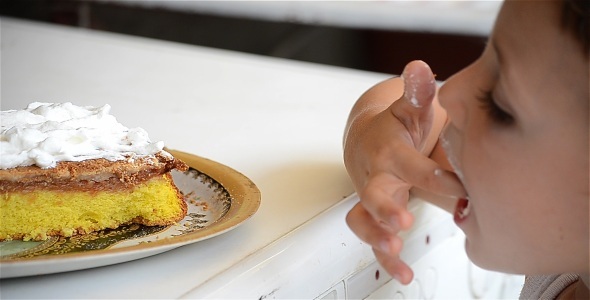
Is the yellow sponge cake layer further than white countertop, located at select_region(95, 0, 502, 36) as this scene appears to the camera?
No

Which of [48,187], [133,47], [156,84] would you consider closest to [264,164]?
[48,187]

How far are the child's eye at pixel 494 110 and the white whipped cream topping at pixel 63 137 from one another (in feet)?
0.91

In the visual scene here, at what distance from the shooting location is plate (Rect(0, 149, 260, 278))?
0.56 meters

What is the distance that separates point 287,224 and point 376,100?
8.6 inches

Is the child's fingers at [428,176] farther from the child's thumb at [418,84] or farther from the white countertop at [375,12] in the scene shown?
the white countertop at [375,12]

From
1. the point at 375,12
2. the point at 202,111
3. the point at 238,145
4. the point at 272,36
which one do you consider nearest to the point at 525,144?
the point at 238,145

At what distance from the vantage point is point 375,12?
1.83 metres

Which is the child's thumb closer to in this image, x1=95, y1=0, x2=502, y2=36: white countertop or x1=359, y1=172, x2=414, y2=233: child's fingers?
x1=359, y1=172, x2=414, y2=233: child's fingers

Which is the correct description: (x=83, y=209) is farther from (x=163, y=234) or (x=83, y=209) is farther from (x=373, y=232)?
(x=373, y=232)

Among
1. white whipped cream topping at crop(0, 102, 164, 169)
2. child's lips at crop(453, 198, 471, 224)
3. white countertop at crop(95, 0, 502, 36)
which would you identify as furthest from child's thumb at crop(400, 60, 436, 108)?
white countertop at crop(95, 0, 502, 36)

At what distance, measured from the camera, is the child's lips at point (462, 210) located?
0.60 meters

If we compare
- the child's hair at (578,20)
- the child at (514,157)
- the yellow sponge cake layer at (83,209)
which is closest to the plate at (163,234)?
the yellow sponge cake layer at (83,209)

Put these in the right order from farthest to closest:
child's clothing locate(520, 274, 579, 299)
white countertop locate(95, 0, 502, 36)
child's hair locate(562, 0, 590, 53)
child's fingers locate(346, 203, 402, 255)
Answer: white countertop locate(95, 0, 502, 36) < child's clothing locate(520, 274, 579, 299) < child's fingers locate(346, 203, 402, 255) < child's hair locate(562, 0, 590, 53)

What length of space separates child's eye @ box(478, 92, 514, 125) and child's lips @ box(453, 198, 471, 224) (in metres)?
0.08
